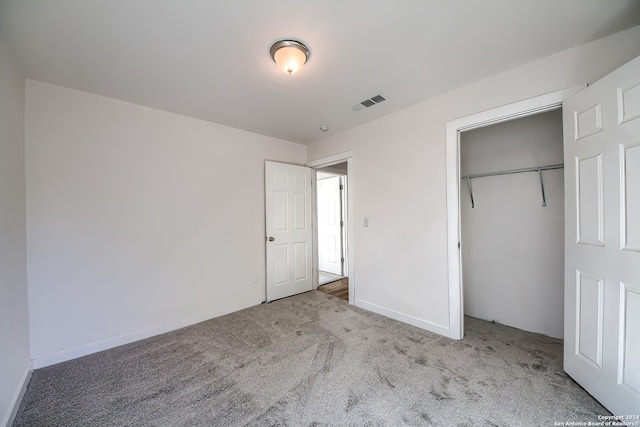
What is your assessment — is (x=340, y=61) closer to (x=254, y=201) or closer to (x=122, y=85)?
(x=122, y=85)

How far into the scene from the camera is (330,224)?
534 centimetres

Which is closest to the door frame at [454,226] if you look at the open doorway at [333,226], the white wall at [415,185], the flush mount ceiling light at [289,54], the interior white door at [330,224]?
the white wall at [415,185]

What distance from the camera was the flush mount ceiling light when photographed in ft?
5.61

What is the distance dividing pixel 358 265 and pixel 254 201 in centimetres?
171

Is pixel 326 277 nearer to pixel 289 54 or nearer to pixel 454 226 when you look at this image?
pixel 454 226

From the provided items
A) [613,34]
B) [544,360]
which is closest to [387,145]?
[613,34]

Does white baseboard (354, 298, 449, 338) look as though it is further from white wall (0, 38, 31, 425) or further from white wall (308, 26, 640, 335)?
white wall (0, 38, 31, 425)

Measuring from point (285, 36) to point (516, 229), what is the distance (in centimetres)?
295

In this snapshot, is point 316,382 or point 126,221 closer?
point 316,382

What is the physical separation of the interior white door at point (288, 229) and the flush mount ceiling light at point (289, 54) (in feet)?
6.40

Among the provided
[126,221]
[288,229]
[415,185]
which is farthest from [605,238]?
[126,221]

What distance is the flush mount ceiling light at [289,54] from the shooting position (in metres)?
1.71

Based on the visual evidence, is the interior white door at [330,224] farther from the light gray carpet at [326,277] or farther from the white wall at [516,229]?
the white wall at [516,229]

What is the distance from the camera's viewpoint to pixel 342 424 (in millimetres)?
1479
